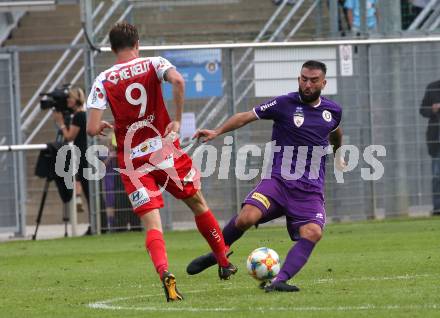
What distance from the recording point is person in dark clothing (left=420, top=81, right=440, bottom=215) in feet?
65.0

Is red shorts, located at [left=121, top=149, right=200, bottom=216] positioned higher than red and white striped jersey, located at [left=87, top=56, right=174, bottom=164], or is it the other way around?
red and white striped jersey, located at [left=87, top=56, right=174, bottom=164]

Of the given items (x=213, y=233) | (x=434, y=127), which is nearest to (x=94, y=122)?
(x=213, y=233)

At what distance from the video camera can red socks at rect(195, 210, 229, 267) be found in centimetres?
938

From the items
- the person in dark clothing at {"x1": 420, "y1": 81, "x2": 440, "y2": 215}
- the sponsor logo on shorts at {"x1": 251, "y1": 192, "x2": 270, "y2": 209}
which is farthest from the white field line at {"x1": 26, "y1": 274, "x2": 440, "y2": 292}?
the person in dark clothing at {"x1": 420, "y1": 81, "x2": 440, "y2": 215}

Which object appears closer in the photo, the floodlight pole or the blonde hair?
the floodlight pole

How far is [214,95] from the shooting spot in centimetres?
1945

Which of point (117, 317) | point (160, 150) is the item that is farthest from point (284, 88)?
point (117, 317)

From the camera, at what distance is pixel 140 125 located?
9.56m

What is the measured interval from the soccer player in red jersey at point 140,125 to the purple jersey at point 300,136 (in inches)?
39.2

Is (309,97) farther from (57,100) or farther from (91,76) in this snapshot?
(57,100)

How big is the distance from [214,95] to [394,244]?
5.81 m

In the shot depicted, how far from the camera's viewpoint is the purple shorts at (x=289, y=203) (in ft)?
32.9

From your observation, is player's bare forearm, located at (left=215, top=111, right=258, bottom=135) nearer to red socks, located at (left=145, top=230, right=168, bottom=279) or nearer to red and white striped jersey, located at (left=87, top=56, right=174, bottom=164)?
red and white striped jersey, located at (left=87, top=56, right=174, bottom=164)

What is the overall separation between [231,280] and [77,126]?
8.64 metres
